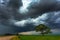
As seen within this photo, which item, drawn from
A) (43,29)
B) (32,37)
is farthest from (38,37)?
(43,29)

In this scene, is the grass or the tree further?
the tree

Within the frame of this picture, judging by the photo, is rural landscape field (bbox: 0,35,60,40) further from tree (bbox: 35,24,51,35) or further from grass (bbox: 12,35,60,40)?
tree (bbox: 35,24,51,35)

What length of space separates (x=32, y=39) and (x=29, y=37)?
0.38ft

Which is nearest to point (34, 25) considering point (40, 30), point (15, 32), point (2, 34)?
point (40, 30)

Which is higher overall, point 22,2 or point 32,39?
point 22,2

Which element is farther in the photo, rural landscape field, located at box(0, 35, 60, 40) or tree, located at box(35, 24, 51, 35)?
tree, located at box(35, 24, 51, 35)

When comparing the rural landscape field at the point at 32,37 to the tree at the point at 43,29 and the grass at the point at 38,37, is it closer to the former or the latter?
the grass at the point at 38,37

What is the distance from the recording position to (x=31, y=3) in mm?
4195

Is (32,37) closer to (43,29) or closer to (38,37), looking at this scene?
(38,37)

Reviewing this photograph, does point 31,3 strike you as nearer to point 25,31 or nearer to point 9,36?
point 25,31

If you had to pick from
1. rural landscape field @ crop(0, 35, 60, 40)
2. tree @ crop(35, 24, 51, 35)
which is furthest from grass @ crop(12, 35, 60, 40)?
tree @ crop(35, 24, 51, 35)

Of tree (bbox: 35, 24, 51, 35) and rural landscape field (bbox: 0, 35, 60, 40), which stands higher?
tree (bbox: 35, 24, 51, 35)

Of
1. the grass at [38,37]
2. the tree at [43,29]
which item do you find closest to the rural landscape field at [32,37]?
the grass at [38,37]

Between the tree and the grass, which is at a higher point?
the tree
